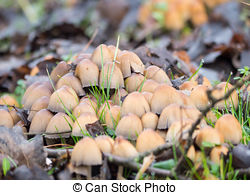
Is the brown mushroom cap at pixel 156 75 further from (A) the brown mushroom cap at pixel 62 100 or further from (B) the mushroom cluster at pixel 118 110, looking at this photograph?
(A) the brown mushroom cap at pixel 62 100

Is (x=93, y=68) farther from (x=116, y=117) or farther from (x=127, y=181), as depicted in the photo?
(x=127, y=181)

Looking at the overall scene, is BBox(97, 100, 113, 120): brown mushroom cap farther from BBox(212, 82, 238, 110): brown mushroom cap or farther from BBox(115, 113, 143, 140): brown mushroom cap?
BBox(212, 82, 238, 110): brown mushroom cap

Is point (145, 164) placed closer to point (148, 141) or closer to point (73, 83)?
point (148, 141)

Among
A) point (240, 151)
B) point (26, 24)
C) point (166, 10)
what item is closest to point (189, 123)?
point (240, 151)

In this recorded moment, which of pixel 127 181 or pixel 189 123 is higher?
pixel 189 123

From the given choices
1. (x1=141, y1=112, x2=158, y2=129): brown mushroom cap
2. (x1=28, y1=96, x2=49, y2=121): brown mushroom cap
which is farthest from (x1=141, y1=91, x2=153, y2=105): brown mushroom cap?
(x1=28, y1=96, x2=49, y2=121): brown mushroom cap

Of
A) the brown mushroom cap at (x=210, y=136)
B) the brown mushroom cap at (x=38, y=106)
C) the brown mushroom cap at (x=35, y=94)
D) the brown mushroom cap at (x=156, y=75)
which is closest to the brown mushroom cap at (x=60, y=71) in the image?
the brown mushroom cap at (x=35, y=94)

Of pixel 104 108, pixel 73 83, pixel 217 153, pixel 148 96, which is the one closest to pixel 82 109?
pixel 104 108
